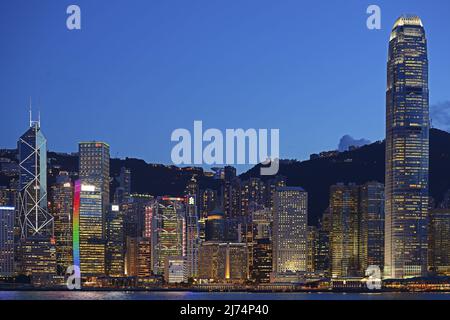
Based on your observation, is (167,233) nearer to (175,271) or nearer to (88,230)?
(175,271)

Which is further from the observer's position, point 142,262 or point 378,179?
point 378,179

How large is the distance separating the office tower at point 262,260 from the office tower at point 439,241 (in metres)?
7.06

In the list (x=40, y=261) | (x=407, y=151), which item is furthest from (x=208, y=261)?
(x=407, y=151)

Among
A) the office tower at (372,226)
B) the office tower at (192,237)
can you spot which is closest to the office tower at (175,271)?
the office tower at (192,237)

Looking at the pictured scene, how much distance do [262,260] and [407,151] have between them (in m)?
8.59

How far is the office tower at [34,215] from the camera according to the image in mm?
34688

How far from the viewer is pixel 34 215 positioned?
37.5m

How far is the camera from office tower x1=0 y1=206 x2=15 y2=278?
1412 inches

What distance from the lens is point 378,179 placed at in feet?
131

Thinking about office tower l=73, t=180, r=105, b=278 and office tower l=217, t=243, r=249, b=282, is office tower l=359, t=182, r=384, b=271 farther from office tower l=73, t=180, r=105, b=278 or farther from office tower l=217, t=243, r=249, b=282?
office tower l=73, t=180, r=105, b=278
